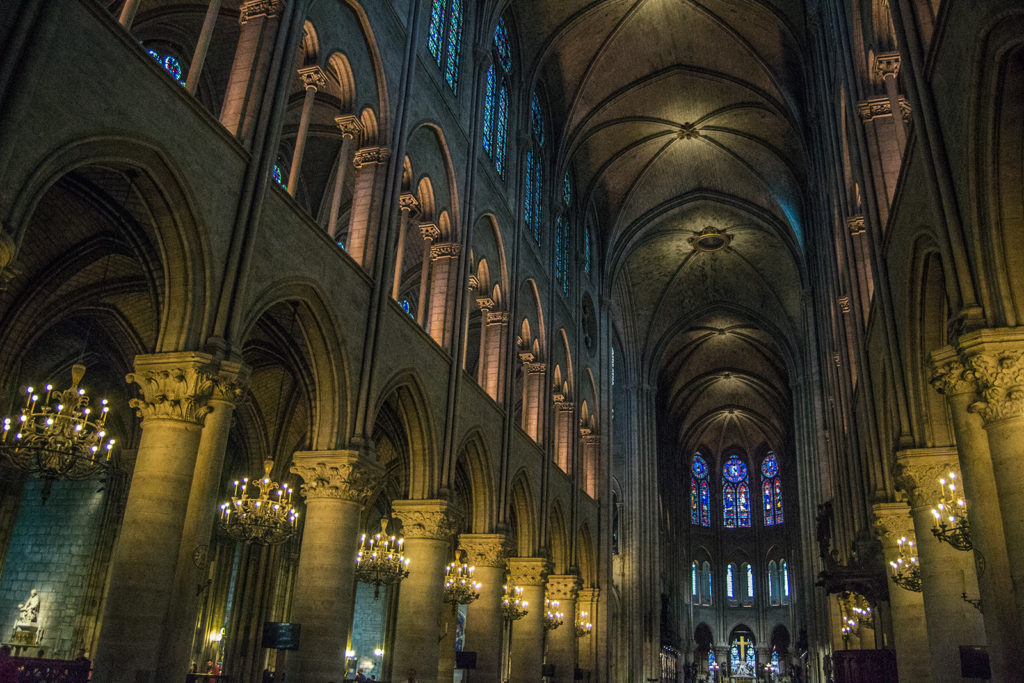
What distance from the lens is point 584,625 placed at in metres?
28.5

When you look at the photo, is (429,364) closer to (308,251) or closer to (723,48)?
(308,251)

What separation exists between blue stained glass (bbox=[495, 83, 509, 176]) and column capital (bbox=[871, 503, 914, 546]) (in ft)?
42.6

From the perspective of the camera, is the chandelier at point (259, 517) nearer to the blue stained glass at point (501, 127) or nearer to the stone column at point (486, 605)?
the stone column at point (486, 605)

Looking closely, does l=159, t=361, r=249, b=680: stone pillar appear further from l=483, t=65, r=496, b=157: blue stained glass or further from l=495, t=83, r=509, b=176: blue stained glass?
l=495, t=83, r=509, b=176: blue stained glass

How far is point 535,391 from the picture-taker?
81.4 feet

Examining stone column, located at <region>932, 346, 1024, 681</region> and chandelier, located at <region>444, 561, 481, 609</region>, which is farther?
chandelier, located at <region>444, 561, 481, 609</region>

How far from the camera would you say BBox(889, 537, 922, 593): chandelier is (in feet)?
42.4

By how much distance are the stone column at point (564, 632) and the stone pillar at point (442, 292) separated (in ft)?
36.3

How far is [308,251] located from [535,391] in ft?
43.1

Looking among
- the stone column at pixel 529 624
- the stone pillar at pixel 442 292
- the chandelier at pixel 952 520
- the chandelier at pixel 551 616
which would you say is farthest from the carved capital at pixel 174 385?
the chandelier at pixel 551 616

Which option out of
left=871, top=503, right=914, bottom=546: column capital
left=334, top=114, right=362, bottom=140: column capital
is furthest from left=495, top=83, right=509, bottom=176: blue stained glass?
left=871, top=503, right=914, bottom=546: column capital

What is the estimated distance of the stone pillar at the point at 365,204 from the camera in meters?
14.6

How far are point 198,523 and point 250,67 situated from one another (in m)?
6.15

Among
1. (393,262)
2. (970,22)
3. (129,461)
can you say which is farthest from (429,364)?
(970,22)
